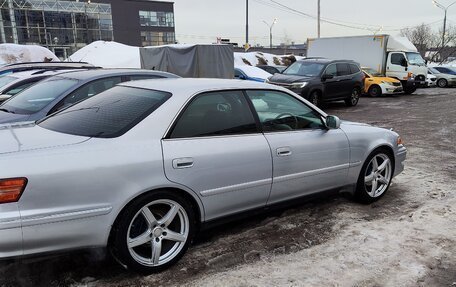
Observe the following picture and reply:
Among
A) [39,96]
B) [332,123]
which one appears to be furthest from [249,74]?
[332,123]

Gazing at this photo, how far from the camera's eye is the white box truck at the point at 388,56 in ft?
67.3

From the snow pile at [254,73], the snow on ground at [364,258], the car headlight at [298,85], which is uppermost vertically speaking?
the snow pile at [254,73]

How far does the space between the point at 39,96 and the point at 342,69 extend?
11.7 meters

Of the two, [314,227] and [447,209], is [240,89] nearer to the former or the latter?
[314,227]

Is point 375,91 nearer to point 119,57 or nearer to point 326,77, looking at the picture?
point 326,77

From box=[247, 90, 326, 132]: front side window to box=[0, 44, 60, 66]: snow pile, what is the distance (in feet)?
65.9

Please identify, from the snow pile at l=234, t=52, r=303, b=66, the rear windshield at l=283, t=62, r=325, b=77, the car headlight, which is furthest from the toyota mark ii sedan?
the snow pile at l=234, t=52, r=303, b=66

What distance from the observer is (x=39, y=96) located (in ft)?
19.3

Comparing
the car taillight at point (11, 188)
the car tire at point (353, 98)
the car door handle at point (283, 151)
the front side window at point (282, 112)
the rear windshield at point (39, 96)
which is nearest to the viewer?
the car taillight at point (11, 188)

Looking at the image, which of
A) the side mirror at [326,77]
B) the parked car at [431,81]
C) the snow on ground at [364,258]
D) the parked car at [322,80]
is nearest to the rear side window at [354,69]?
the parked car at [322,80]

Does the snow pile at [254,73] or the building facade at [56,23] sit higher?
the building facade at [56,23]

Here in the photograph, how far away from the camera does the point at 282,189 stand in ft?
12.7

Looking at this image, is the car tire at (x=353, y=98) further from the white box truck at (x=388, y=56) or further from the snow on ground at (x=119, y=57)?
the snow on ground at (x=119, y=57)

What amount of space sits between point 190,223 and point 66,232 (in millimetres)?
961
